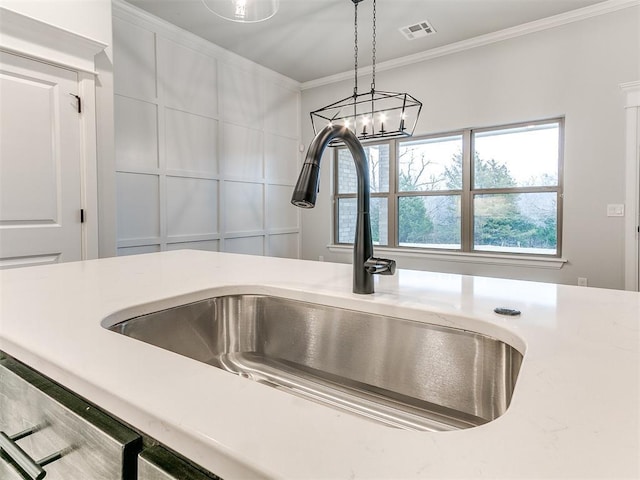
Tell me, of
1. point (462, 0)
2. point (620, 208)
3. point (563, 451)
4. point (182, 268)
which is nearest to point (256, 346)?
point (182, 268)

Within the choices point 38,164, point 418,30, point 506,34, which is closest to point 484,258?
point 506,34

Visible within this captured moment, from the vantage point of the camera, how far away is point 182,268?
4.13 feet

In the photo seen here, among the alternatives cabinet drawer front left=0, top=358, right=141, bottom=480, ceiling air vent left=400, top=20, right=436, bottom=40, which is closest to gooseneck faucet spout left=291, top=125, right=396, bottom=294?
cabinet drawer front left=0, top=358, right=141, bottom=480

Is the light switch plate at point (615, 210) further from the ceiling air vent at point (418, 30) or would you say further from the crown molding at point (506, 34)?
the ceiling air vent at point (418, 30)

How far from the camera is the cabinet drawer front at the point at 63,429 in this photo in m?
0.41

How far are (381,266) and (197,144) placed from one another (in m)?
3.64

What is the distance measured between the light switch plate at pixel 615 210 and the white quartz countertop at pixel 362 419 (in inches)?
125

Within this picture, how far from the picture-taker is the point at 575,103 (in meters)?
3.54

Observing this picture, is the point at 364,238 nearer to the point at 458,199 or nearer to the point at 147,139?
the point at 147,139

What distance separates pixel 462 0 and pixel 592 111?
62.1 inches

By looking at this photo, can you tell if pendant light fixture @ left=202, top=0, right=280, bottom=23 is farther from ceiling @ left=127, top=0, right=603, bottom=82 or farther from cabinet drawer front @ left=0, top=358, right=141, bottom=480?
ceiling @ left=127, top=0, right=603, bottom=82

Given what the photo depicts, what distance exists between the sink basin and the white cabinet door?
1.93 metres

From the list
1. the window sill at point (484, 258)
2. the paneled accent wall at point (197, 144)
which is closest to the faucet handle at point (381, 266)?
the paneled accent wall at point (197, 144)

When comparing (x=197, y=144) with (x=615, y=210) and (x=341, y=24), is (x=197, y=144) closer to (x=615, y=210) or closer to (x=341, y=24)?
(x=341, y=24)
